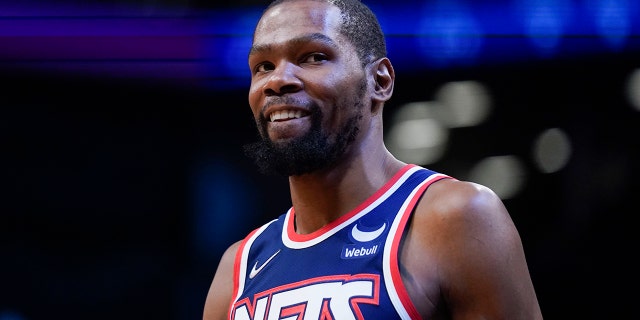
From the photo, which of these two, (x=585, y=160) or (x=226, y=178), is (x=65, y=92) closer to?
(x=226, y=178)

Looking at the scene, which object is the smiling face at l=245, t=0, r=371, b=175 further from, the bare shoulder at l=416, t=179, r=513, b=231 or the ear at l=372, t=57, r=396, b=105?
the bare shoulder at l=416, t=179, r=513, b=231

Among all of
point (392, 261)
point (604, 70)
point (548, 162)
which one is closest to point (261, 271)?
point (392, 261)

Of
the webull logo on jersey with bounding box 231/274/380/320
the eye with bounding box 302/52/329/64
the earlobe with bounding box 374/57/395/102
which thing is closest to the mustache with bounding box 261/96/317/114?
the eye with bounding box 302/52/329/64

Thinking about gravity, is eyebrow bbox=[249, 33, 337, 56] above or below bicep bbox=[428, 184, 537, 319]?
above

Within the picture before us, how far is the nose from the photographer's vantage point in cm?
201

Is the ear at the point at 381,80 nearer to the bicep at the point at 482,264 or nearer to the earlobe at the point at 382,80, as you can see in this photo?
the earlobe at the point at 382,80

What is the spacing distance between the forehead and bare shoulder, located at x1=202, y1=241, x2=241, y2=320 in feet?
2.21

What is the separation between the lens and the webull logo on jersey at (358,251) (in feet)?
6.15

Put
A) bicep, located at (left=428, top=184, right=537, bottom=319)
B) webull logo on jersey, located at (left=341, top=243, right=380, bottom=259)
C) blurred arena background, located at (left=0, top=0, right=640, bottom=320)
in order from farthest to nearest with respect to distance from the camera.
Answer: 1. blurred arena background, located at (left=0, top=0, right=640, bottom=320)
2. webull logo on jersey, located at (left=341, top=243, right=380, bottom=259)
3. bicep, located at (left=428, top=184, right=537, bottom=319)

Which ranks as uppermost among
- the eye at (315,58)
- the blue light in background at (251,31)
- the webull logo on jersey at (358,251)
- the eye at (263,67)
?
the blue light in background at (251,31)

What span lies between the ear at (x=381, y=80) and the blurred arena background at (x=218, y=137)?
2.33m

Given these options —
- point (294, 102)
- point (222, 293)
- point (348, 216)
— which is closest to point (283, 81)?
point (294, 102)

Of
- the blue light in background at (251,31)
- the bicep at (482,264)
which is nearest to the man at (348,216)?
the bicep at (482,264)

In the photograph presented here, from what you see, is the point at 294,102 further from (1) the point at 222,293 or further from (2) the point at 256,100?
(1) the point at 222,293
